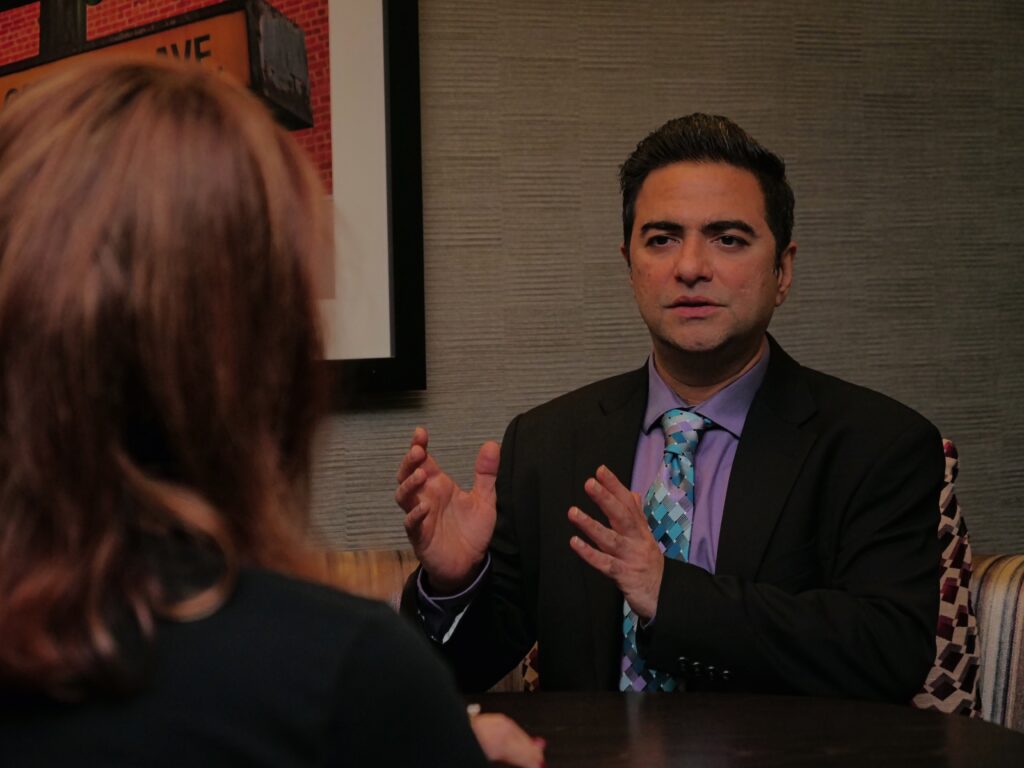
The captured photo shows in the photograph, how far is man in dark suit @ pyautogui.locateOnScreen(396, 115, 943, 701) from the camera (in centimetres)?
190

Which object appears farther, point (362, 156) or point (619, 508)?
point (362, 156)

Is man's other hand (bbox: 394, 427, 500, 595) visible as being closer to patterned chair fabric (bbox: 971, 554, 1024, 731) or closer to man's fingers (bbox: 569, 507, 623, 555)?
man's fingers (bbox: 569, 507, 623, 555)

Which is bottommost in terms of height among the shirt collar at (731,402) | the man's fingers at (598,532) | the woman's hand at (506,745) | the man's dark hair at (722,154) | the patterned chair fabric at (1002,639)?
the patterned chair fabric at (1002,639)

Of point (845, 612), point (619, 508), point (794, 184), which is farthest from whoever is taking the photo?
point (794, 184)

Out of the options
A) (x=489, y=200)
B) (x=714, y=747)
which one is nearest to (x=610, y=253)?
(x=489, y=200)

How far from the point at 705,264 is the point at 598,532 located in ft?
1.93

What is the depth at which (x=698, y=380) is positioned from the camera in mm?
2244

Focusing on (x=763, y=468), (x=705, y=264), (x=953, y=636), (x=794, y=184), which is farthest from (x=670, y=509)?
(x=794, y=184)

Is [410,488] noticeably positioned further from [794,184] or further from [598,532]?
[794,184]

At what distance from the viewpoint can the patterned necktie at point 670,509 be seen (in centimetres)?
210

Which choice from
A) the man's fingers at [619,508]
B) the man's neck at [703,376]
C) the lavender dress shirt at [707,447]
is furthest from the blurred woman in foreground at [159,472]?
the man's neck at [703,376]

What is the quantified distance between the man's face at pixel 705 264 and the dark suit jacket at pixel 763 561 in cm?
11

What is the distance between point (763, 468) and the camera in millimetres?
2115

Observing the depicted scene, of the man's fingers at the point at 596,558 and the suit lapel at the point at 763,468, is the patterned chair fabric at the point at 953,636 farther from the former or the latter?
the man's fingers at the point at 596,558
